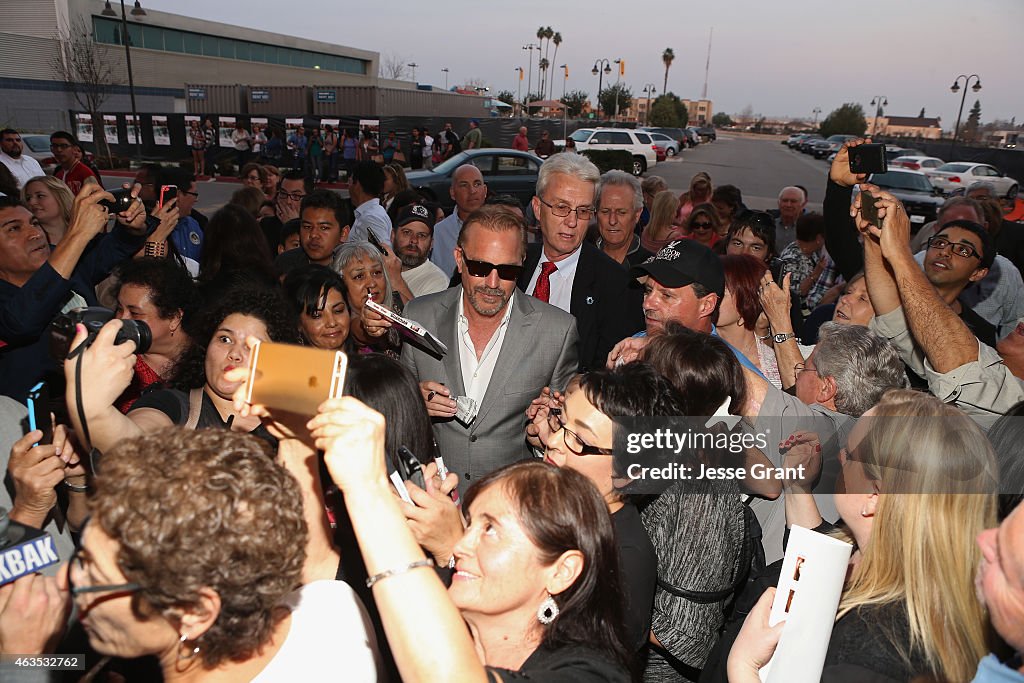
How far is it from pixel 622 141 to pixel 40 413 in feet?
97.0

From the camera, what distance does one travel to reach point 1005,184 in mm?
22172

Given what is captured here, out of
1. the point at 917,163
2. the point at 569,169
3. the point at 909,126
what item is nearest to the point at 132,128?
the point at 569,169

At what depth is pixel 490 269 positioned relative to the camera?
323cm

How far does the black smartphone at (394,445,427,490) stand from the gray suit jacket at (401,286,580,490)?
1.02m

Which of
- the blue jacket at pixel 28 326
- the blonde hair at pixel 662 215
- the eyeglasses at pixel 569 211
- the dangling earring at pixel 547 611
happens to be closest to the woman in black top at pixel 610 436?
the dangling earring at pixel 547 611

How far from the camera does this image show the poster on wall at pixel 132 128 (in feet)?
85.0

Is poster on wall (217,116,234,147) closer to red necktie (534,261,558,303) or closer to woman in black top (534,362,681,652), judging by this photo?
red necktie (534,261,558,303)

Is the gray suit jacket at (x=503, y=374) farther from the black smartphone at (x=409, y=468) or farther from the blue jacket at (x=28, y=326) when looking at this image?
the blue jacket at (x=28, y=326)

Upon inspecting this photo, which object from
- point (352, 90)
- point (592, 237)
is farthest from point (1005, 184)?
point (352, 90)

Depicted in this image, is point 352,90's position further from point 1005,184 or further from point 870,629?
point 870,629

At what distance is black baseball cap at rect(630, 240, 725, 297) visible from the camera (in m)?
3.27

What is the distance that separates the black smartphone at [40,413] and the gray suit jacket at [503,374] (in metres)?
1.59

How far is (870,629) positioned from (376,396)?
65.1 inches

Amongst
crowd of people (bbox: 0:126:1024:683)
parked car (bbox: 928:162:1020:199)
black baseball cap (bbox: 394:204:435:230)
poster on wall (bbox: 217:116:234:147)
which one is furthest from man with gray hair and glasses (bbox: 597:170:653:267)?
parked car (bbox: 928:162:1020:199)
